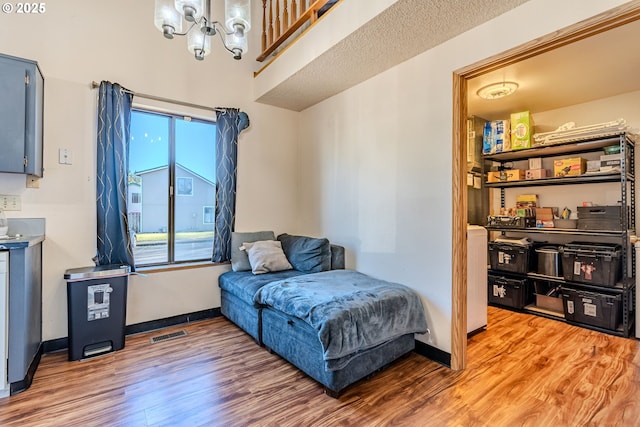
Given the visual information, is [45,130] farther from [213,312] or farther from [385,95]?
[385,95]

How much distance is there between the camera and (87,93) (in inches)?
102

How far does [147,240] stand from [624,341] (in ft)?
14.8

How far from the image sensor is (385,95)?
271 centimetres

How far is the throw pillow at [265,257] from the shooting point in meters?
3.04

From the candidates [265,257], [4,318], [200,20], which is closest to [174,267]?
[265,257]

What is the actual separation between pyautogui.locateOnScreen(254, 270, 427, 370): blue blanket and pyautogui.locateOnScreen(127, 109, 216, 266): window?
126cm

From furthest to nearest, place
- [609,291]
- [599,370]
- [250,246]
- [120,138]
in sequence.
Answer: [250,246], [609,291], [120,138], [599,370]

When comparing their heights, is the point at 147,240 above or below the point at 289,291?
above

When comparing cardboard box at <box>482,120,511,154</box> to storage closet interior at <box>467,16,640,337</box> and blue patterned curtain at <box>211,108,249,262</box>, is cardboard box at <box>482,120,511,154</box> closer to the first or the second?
storage closet interior at <box>467,16,640,337</box>

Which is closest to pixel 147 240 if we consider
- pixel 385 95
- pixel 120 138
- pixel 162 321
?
pixel 162 321

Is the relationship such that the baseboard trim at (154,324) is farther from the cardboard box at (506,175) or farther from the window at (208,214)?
the cardboard box at (506,175)

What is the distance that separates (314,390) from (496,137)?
138 inches

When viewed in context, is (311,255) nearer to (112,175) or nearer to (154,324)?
(154,324)

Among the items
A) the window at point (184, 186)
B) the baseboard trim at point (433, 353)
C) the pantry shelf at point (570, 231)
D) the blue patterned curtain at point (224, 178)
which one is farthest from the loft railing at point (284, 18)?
the pantry shelf at point (570, 231)
